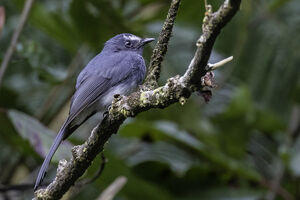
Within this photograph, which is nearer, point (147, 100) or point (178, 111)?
point (147, 100)

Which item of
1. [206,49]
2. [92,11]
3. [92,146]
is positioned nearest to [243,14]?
[92,11]

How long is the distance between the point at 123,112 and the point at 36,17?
245 centimetres

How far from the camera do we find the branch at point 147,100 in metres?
1.73

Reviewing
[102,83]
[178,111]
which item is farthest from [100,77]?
[178,111]

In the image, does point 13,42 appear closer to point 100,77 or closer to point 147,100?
point 100,77

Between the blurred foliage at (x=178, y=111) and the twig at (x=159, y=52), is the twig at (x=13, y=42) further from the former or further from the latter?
the twig at (x=159, y=52)

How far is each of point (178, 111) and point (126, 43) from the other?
0.63 metres

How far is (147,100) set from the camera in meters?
2.10

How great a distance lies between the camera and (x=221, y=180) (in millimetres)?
4039

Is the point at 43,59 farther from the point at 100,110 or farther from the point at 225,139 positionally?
the point at 225,139

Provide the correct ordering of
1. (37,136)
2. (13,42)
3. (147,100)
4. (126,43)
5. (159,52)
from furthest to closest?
(126,43), (13,42), (37,136), (159,52), (147,100)

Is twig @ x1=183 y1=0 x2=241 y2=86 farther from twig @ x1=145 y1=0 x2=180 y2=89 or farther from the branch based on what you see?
twig @ x1=145 y1=0 x2=180 y2=89

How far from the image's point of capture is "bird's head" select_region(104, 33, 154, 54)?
3943 millimetres

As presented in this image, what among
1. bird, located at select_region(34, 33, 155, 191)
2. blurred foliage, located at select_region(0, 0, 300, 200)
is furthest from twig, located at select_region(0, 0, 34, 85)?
bird, located at select_region(34, 33, 155, 191)
